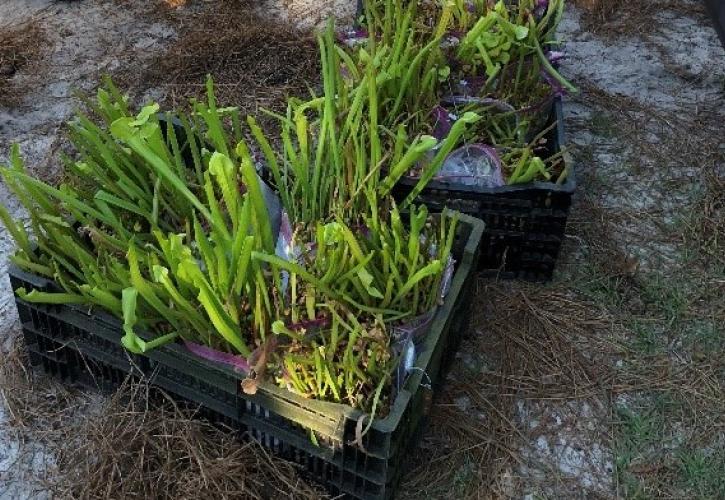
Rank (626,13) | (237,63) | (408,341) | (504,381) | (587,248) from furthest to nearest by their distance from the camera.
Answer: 1. (626,13)
2. (237,63)
3. (587,248)
4. (504,381)
5. (408,341)

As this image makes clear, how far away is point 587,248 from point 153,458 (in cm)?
142

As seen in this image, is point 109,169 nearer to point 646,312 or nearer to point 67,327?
point 67,327

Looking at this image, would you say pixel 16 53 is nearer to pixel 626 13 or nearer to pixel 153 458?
pixel 153 458

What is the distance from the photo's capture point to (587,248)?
2.61 m

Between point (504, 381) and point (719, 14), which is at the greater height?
point (719, 14)

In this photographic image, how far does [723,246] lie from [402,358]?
1.35m

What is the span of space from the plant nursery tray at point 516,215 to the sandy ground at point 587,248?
0.24ft

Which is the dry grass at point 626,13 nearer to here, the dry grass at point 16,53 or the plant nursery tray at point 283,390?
the plant nursery tray at point 283,390

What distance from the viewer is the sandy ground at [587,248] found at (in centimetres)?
202

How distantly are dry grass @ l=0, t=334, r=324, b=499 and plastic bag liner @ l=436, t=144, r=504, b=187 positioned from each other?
88 cm

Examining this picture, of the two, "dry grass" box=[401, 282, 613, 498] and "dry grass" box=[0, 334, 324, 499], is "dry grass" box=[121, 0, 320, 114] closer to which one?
"dry grass" box=[401, 282, 613, 498]

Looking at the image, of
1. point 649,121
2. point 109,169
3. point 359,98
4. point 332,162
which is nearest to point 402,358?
point 332,162

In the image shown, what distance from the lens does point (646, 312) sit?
243cm

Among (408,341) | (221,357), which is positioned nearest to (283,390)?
(221,357)
